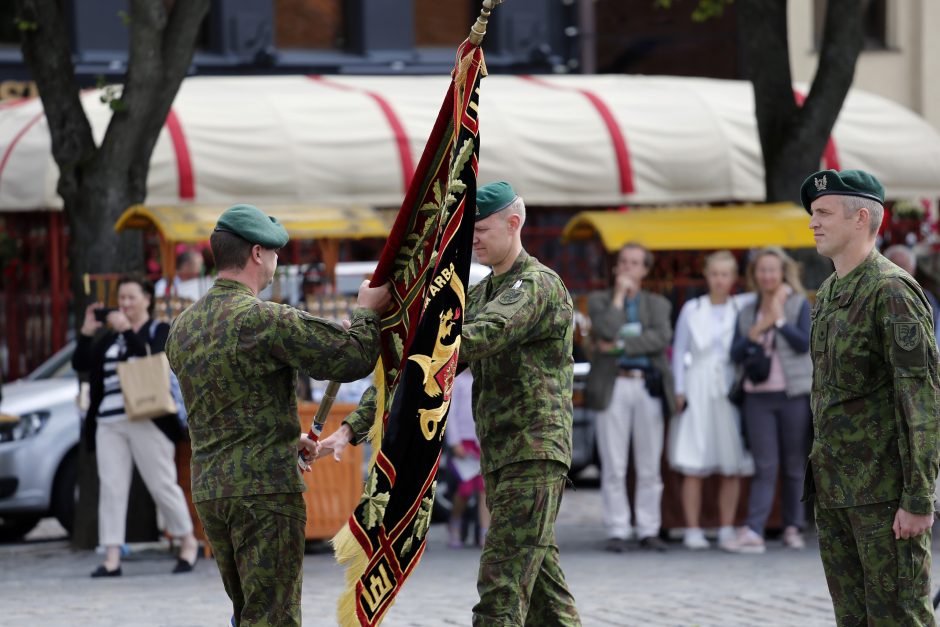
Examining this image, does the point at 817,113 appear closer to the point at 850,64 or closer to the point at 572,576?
the point at 850,64

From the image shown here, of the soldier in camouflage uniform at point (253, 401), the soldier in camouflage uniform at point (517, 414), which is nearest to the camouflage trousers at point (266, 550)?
the soldier in camouflage uniform at point (253, 401)

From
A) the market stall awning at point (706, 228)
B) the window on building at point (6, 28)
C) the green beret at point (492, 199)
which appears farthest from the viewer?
Answer: the window on building at point (6, 28)

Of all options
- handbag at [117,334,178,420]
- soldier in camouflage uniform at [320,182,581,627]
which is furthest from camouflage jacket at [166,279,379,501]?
handbag at [117,334,178,420]

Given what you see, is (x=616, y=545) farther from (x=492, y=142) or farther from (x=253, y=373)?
(x=492, y=142)

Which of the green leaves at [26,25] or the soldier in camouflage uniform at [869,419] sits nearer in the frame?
the soldier in camouflage uniform at [869,419]

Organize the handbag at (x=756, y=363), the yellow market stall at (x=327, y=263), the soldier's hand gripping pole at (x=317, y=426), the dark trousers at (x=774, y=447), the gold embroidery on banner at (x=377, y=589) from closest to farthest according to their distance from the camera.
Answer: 1. the gold embroidery on banner at (x=377, y=589)
2. the soldier's hand gripping pole at (x=317, y=426)
3. the yellow market stall at (x=327, y=263)
4. the handbag at (x=756, y=363)
5. the dark trousers at (x=774, y=447)

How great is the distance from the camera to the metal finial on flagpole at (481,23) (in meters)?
5.67

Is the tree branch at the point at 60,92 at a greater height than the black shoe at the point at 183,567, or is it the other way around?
the tree branch at the point at 60,92

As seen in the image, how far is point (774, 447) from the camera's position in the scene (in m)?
12.0

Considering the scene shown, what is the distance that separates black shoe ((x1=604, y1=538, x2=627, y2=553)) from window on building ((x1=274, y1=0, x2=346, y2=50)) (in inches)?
486

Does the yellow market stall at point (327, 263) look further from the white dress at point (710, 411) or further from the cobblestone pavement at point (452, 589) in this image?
the white dress at point (710, 411)

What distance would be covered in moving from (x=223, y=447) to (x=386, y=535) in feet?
2.11

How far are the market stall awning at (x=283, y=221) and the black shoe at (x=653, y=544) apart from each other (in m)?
2.80

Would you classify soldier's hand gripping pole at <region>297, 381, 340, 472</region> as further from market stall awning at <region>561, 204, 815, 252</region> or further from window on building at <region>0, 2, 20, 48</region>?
window on building at <region>0, 2, 20, 48</region>
